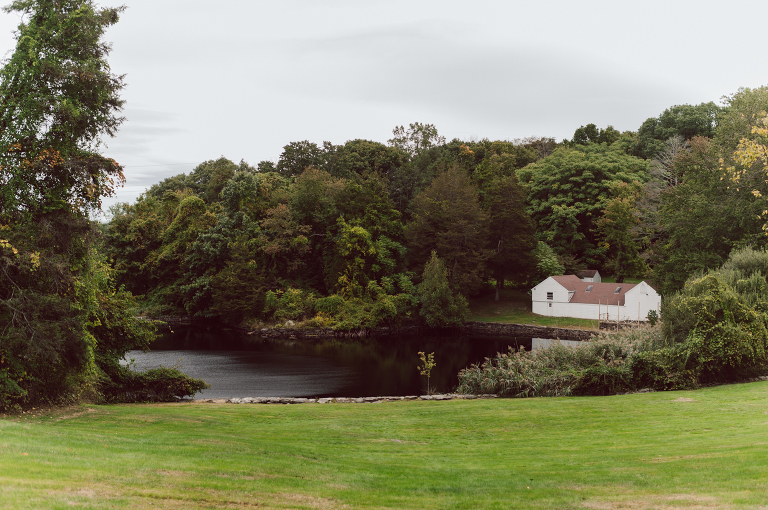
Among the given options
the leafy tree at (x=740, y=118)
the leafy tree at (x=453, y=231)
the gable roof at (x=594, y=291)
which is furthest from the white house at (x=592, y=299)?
the leafy tree at (x=740, y=118)

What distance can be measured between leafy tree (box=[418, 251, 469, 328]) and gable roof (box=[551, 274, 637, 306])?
11286 millimetres

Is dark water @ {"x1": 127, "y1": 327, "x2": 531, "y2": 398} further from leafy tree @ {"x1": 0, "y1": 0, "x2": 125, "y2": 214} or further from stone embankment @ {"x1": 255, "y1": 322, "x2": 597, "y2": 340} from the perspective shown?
leafy tree @ {"x1": 0, "y1": 0, "x2": 125, "y2": 214}

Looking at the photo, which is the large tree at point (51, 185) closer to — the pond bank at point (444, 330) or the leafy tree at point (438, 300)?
the pond bank at point (444, 330)

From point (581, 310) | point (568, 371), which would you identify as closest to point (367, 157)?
point (581, 310)

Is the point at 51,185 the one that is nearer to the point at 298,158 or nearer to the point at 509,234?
the point at 509,234

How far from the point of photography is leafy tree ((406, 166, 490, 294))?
190 ft

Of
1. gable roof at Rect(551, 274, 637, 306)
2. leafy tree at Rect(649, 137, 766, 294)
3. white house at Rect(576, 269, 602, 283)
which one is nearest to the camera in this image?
leafy tree at Rect(649, 137, 766, 294)

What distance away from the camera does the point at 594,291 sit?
185ft

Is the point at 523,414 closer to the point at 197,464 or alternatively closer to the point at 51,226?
the point at 197,464

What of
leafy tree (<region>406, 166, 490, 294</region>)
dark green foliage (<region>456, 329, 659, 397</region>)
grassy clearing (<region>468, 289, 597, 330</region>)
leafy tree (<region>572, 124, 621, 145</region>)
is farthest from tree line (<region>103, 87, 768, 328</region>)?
dark green foliage (<region>456, 329, 659, 397</region>)

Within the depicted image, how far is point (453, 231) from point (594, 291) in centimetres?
1549

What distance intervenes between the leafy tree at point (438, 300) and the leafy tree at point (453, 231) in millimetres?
2757

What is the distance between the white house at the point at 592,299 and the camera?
53.2 metres

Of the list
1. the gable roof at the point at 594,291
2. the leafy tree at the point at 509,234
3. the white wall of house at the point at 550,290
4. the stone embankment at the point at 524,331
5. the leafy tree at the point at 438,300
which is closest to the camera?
the stone embankment at the point at 524,331
